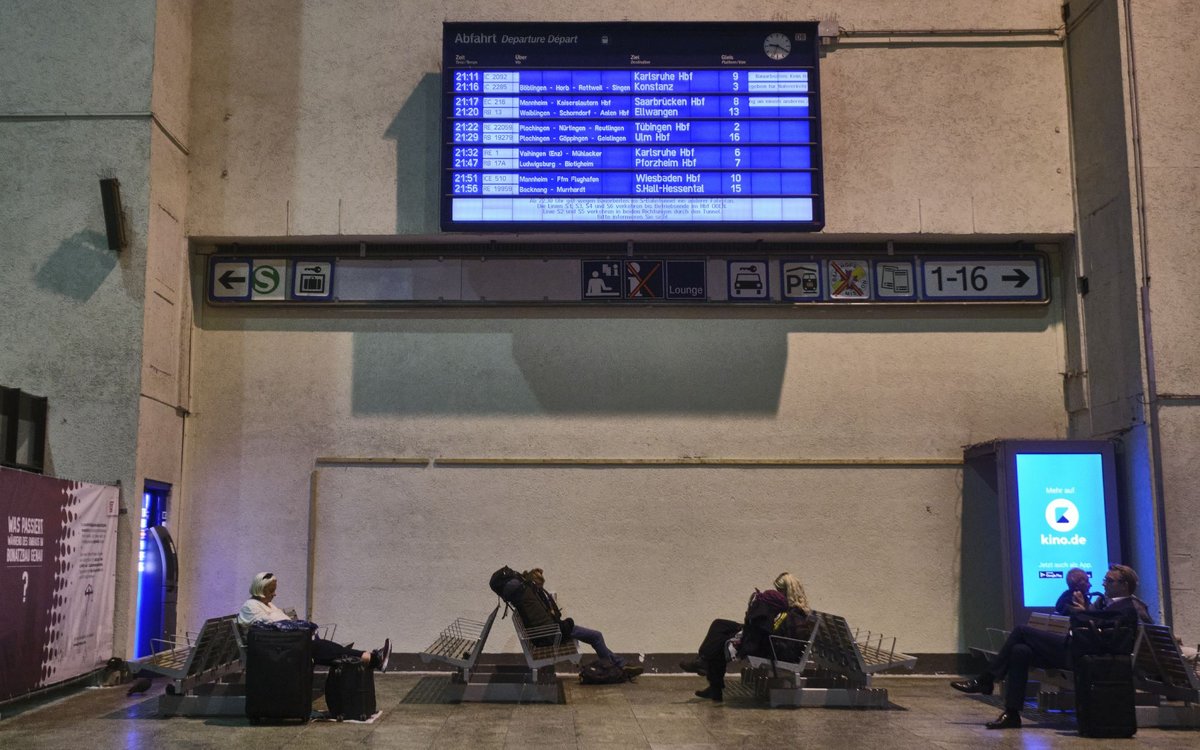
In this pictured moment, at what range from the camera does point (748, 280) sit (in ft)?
37.5

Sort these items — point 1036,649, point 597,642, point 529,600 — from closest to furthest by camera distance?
point 1036,649 < point 529,600 < point 597,642

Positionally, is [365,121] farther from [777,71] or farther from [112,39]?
[777,71]

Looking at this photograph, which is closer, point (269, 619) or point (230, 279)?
point (269, 619)

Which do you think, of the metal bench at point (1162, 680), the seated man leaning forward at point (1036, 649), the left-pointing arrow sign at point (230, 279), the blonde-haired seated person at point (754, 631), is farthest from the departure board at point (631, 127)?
the metal bench at point (1162, 680)

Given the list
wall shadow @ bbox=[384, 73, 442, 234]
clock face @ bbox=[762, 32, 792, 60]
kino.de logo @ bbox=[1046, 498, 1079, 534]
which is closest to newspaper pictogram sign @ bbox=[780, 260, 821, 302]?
clock face @ bbox=[762, 32, 792, 60]

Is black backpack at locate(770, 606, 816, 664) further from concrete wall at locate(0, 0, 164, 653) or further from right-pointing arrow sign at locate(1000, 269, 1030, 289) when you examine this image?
concrete wall at locate(0, 0, 164, 653)

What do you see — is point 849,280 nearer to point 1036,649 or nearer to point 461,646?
point 1036,649

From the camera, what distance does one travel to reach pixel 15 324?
10.2m

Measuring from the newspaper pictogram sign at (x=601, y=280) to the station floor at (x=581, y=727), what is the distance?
4035 millimetres

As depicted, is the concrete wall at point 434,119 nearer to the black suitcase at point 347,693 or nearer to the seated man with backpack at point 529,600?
the seated man with backpack at point 529,600

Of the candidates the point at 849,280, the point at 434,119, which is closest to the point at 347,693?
the point at 434,119

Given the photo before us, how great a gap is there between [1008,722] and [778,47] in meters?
6.40

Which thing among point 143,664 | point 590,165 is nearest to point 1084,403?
point 590,165

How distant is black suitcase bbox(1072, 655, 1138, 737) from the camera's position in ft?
24.5
